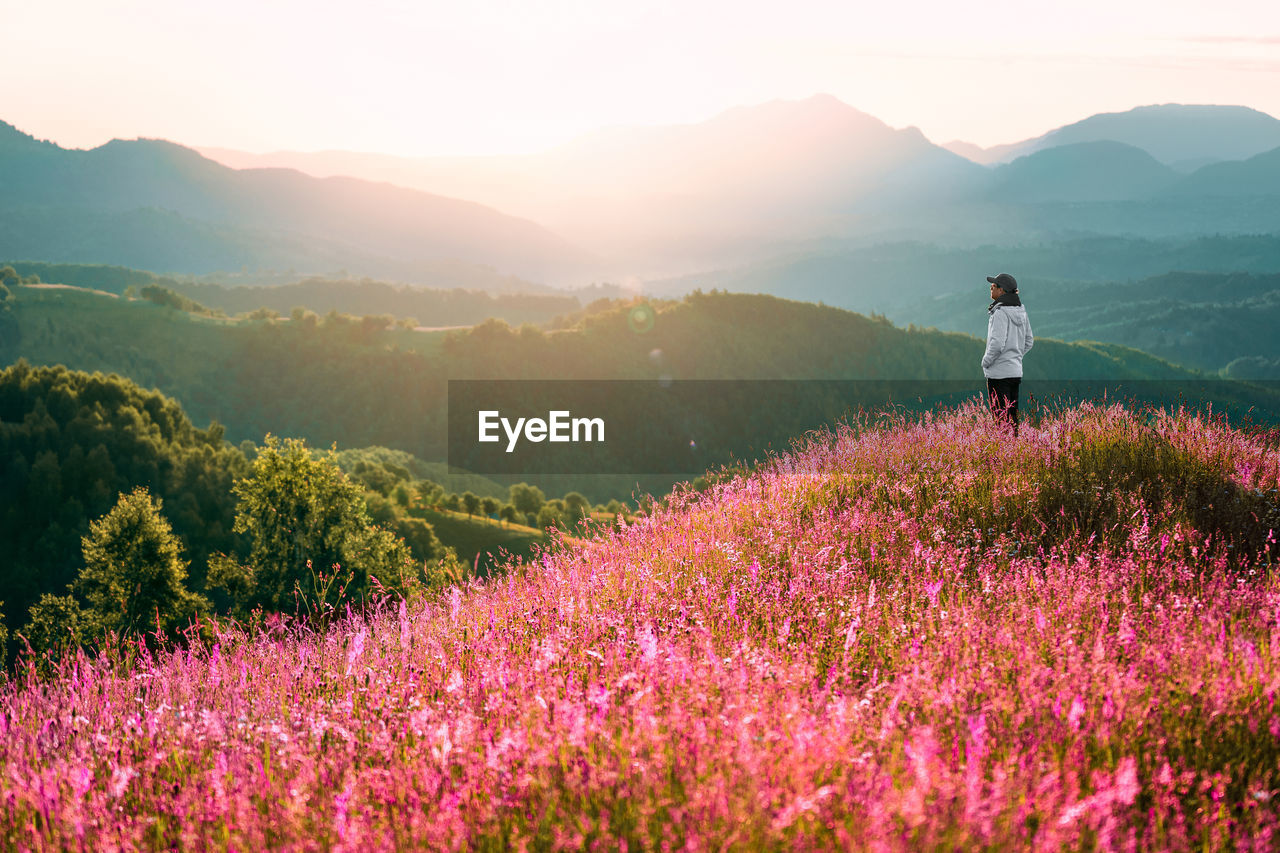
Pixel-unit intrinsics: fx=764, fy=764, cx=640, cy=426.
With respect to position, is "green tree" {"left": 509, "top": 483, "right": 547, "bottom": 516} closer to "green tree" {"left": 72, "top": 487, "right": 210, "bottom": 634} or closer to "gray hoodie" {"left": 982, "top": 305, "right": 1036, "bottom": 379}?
"green tree" {"left": 72, "top": 487, "right": 210, "bottom": 634}

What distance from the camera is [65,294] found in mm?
135750

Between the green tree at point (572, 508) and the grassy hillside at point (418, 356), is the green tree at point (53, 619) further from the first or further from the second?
the grassy hillside at point (418, 356)

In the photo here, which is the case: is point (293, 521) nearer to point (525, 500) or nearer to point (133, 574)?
point (133, 574)

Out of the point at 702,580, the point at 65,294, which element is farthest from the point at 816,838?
the point at 65,294

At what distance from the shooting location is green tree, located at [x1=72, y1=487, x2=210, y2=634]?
28.1 m

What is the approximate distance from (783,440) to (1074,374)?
80.8 metres

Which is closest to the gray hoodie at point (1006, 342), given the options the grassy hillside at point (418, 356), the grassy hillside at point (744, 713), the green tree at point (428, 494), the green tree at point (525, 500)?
the grassy hillside at point (744, 713)

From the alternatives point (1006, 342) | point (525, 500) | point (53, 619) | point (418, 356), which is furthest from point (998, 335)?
point (418, 356)

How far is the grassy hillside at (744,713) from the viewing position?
2.31 m

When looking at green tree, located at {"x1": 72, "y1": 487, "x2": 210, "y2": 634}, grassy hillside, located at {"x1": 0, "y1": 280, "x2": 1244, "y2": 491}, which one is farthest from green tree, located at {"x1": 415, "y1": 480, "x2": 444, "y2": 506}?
grassy hillside, located at {"x1": 0, "y1": 280, "x2": 1244, "y2": 491}

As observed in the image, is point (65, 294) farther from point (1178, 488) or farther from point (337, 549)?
point (1178, 488)

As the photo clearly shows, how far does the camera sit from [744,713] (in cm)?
275

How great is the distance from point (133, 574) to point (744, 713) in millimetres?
32249

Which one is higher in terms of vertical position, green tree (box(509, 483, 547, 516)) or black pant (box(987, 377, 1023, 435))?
black pant (box(987, 377, 1023, 435))
